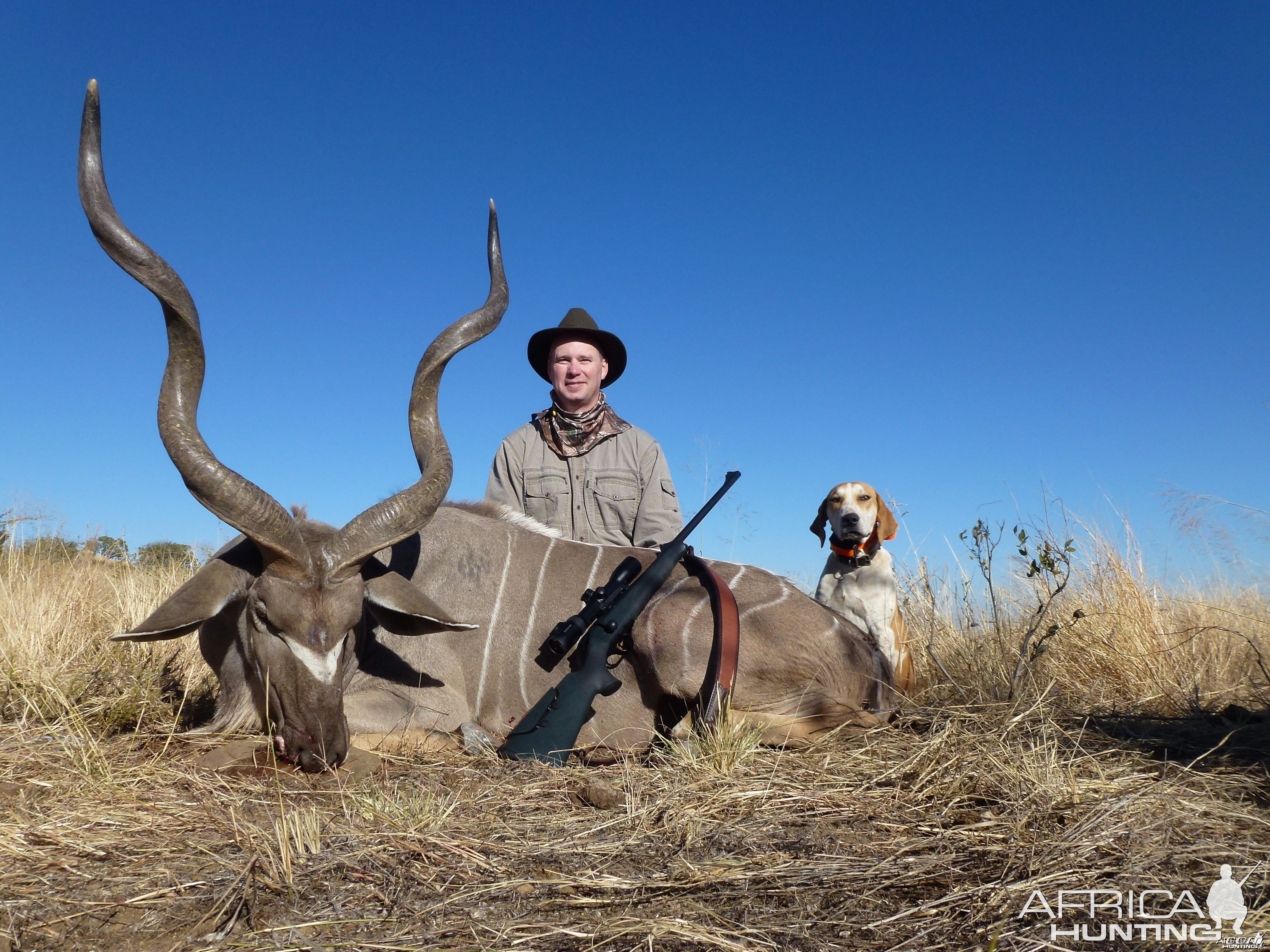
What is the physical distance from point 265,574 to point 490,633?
120cm

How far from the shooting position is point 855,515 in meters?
5.72

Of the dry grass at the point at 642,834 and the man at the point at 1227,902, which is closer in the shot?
the man at the point at 1227,902

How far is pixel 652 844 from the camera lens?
7.60ft

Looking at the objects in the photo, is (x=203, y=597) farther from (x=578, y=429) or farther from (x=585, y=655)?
(x=578, y=429)

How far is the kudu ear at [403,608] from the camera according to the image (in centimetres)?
359

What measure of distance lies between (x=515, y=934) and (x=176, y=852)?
1.09 meters

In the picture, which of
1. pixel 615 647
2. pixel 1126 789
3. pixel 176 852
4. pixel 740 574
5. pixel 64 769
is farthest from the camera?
pixel 740 574

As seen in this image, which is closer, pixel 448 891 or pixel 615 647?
pixel 448 891

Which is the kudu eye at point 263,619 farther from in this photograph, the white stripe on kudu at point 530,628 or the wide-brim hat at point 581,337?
the wide-brim hat at point 581,337

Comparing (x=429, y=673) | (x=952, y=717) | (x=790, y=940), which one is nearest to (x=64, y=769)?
(x=429, y=673)

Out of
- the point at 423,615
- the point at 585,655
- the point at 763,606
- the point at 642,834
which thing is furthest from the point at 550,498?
the point at 642,834

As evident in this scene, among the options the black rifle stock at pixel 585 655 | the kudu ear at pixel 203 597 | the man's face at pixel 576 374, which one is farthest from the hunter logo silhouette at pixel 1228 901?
the man's face at pixel 576 374

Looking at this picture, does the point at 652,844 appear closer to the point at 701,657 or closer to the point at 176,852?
the point at 176,852

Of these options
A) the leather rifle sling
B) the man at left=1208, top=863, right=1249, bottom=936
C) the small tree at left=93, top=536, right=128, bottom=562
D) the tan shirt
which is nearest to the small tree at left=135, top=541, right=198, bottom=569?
the small tree at left=93, top=536, right=128, bottom=562
